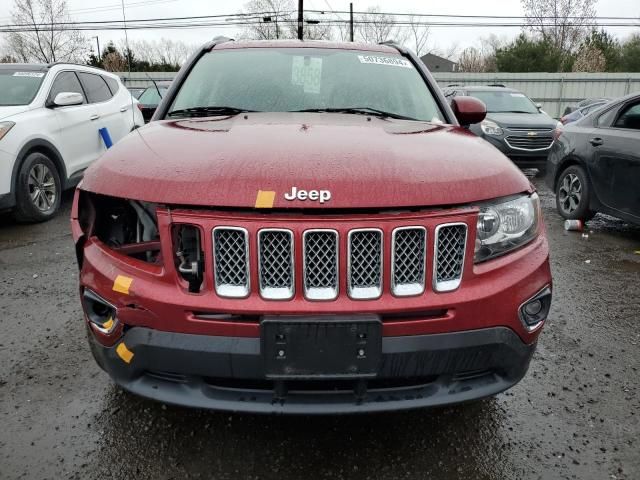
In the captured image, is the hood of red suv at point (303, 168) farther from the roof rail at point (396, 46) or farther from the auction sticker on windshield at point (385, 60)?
the roof rail at point (396, 46)

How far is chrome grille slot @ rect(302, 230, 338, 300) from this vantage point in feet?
5.44

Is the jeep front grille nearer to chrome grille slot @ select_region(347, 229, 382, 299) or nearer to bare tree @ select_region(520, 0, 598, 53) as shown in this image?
chrome grille slot @ select_region(347, 229, 382, 299)

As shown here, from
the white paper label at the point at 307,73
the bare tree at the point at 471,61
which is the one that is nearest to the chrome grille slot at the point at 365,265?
the white paper label at the point at 307,73

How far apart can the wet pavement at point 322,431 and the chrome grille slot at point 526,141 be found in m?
6.66

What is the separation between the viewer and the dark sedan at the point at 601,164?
4.99m

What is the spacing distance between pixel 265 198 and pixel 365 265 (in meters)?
0.40

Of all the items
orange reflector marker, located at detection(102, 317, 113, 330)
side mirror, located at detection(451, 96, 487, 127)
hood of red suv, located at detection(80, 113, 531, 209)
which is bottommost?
orange reflector marker, located at detection(102, 317, 113, 330)

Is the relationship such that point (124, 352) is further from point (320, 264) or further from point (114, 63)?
point (114, 63)

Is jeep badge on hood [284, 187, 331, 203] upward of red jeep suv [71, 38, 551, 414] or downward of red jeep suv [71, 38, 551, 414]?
upward

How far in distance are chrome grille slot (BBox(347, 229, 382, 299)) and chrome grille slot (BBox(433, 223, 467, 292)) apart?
0.20 m

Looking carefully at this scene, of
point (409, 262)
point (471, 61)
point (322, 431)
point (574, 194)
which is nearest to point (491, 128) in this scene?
point (574, 194)

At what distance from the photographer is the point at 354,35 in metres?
44.9

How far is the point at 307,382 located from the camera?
5.86ft

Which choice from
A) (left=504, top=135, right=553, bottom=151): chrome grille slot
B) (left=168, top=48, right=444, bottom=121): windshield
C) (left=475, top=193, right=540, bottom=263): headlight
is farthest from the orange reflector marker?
(left=504, top=135, right=553, bottom=151): chrome grille slot
